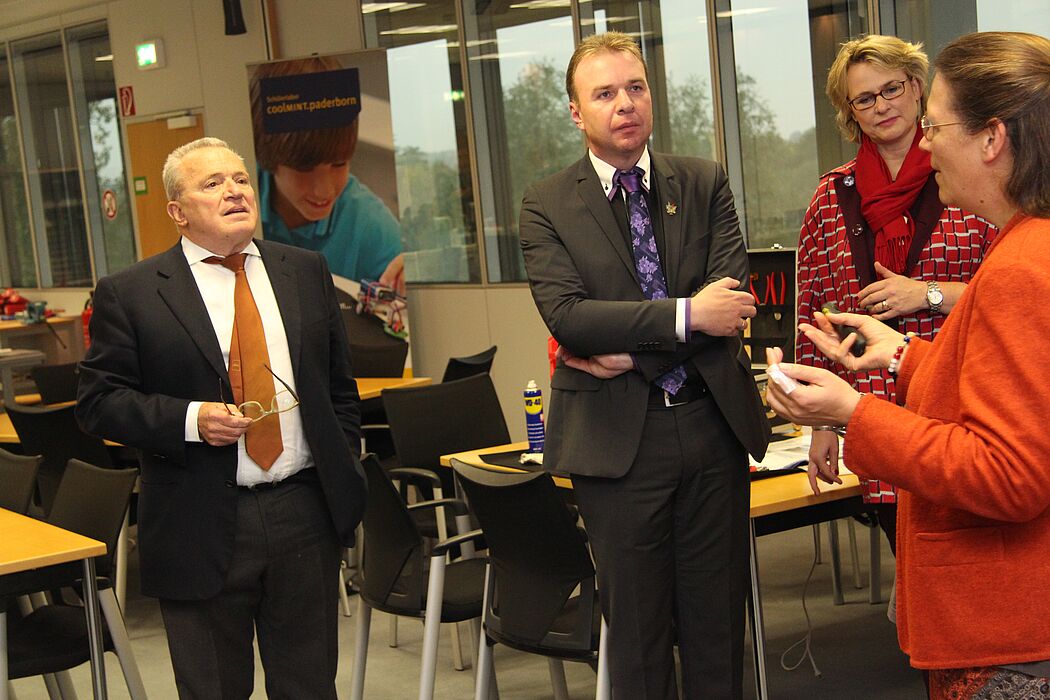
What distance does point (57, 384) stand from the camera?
257 inches

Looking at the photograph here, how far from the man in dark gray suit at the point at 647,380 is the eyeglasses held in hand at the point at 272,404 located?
651 mm

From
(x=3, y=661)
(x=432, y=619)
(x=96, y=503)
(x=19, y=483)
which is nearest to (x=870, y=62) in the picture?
(x=432, y=619)

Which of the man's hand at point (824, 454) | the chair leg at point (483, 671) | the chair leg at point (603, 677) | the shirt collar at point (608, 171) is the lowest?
the chair leg at point (483, 671)

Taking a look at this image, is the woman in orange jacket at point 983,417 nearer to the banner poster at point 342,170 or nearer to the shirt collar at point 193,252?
the shirt collar at point 193,252

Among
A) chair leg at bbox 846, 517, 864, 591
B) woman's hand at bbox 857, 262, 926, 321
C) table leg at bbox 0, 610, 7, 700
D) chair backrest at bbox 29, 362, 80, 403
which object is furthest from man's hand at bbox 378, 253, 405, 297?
woman's hand at bbox 857, 262, 926, 321

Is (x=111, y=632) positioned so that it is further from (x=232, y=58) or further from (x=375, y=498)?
(x=232, y=58)

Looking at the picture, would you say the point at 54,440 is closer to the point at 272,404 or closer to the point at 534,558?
the point at 272,404

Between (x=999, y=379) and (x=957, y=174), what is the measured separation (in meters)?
0.34

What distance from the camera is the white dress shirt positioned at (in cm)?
291

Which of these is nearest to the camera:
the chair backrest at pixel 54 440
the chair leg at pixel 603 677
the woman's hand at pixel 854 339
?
the woman's hand at pixel 854 339

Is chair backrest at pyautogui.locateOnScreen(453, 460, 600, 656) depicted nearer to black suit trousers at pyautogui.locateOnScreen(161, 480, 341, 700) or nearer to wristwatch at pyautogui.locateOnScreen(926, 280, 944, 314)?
black suit trousers at pyautogui.locateOnScreen(161, 480, 341, 700)

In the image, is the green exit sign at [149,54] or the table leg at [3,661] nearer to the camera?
the table leg at [3,661]

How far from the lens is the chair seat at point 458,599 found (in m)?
3.67

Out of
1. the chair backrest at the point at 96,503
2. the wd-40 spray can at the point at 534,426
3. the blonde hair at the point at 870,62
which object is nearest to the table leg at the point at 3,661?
the chair backrest at the point at 96,503
